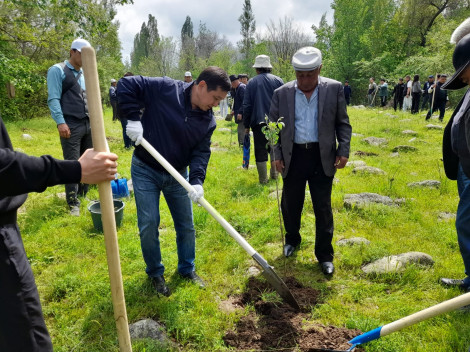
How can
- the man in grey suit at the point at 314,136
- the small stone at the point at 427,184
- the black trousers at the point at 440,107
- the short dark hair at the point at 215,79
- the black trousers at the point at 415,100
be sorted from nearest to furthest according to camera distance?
the short dark hair at the point at 215,79 < the man in grey suit at the point at 314,136 < the small stone at the point at 427,184 < the black trousers at the point at 440,107 < the black trousers at the point at 415,100

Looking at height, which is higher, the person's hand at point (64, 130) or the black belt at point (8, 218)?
the person's hand at point (64, 130)

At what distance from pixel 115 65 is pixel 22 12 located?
33.8 ft

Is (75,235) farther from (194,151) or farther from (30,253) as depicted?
(194,151)

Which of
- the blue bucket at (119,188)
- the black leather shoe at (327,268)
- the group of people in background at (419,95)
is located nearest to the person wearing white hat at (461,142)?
the black leather shoe at (327,268)

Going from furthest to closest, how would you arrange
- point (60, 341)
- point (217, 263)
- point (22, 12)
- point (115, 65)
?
point (115, 65), point (22, 12), point (217, 263), point (60, 341)

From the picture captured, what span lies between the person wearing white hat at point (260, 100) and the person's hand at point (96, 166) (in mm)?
4673

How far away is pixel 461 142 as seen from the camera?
8.25ft

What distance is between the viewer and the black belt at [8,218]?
5.11 feet

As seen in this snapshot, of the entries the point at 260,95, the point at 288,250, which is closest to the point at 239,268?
the point at 288,250

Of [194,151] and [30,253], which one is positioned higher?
[194,151]

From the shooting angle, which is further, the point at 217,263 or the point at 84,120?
the point at 84,120

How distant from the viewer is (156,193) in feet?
10.2

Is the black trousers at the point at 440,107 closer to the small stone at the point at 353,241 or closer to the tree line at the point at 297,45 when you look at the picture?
the tree line at the point at 297,45

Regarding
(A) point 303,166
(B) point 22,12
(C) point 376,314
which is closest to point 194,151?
(A) point 303,166
